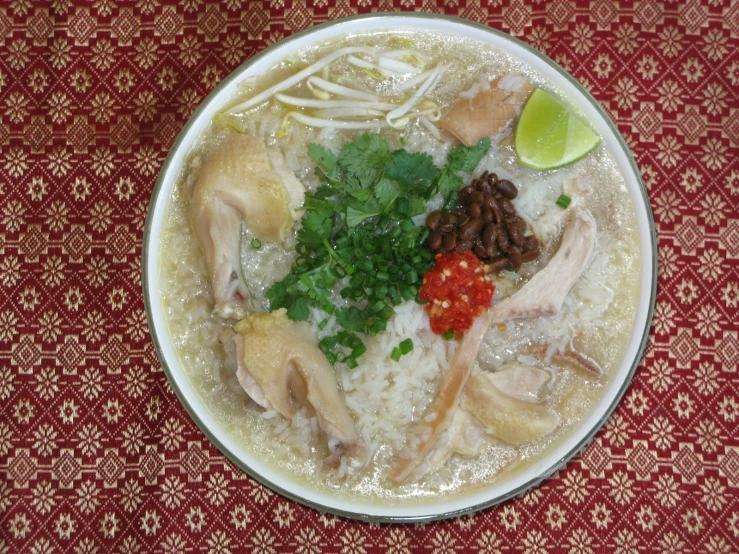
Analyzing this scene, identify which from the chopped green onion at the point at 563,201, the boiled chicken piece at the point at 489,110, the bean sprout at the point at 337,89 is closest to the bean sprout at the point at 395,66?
the bean sprout at the point at 337,89

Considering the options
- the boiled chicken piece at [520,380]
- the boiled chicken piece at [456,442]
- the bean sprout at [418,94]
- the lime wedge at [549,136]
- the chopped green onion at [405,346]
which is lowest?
the boiled chicken piece at [456,442]

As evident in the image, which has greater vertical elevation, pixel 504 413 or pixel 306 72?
pixel 306 72

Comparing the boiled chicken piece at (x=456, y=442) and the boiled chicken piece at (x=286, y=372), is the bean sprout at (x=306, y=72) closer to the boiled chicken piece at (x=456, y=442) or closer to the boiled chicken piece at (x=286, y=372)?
the boiled chicken piece at (x=286, y=372)

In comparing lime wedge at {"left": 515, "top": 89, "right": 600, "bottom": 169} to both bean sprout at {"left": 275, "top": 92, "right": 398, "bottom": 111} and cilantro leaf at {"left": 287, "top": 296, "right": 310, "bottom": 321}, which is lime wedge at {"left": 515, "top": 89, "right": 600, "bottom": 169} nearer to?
bean sprout at {"left": 275, "top": 92, "right": 398, "bottom": 111}

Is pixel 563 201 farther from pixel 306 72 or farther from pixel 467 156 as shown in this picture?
pixel 306 72

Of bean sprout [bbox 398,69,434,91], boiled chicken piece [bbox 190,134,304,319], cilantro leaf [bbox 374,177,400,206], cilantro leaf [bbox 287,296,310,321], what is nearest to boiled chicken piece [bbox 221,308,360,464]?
cilantro leaf [bbox 287,296,310,321]

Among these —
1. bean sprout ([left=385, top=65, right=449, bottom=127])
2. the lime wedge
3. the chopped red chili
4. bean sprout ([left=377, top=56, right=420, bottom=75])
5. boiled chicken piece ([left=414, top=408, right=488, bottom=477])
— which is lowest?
boiled chicken piece ([left=414, top=408, right=488, bottom=477])

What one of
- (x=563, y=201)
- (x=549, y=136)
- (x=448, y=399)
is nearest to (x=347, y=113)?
(x=549, y=136)
